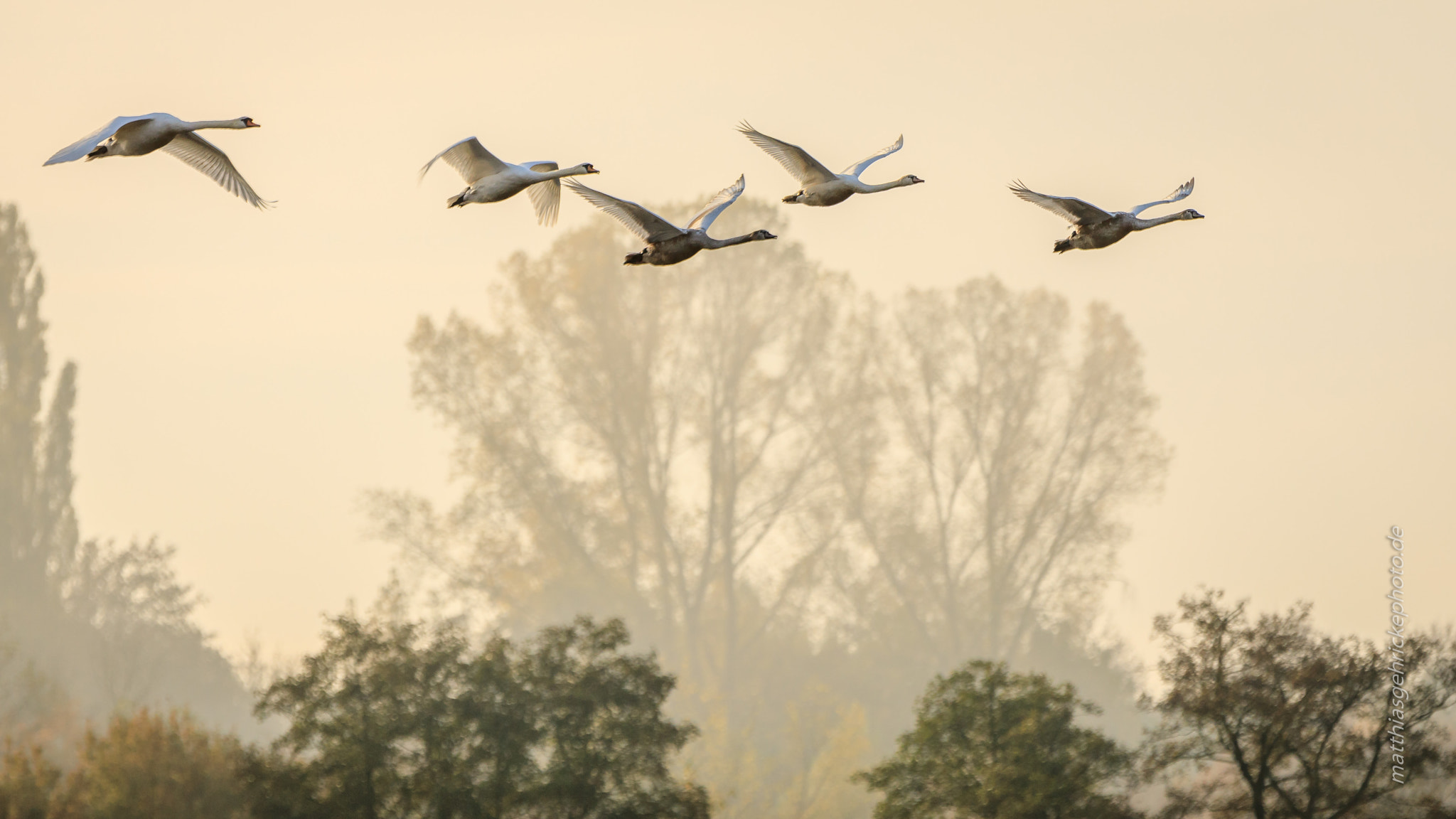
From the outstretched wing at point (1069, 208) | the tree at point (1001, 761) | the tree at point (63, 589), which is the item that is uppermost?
the tree at point (63, 589)

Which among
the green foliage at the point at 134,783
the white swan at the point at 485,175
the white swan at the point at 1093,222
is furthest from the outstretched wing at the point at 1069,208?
the green foliage at the point at 134,783

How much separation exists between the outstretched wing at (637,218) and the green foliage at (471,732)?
13.9 m

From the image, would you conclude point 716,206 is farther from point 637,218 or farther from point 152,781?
point 152,781

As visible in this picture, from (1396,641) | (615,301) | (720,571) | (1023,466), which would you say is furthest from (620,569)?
(1396,641)

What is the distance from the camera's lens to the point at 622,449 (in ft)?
240

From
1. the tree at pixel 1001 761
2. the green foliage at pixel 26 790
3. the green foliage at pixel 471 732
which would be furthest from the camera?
the green foliage at pixel 26 790

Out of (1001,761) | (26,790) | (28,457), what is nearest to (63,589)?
(28,457)

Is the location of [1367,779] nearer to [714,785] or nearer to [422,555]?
[714,785]

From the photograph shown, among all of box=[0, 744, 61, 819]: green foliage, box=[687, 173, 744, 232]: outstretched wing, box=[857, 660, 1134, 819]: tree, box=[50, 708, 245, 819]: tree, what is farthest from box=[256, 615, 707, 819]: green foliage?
box=[687, 173, 744, 232]: outstretched wing

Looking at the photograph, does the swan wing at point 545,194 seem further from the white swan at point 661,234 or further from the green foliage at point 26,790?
the green foliage at point 26,790

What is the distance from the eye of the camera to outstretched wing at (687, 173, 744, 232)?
19.5 metres

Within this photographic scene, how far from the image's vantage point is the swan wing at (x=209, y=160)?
19172 mm

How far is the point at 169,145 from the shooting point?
62.6 ft

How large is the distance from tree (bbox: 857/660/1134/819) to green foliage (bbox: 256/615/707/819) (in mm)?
4191
